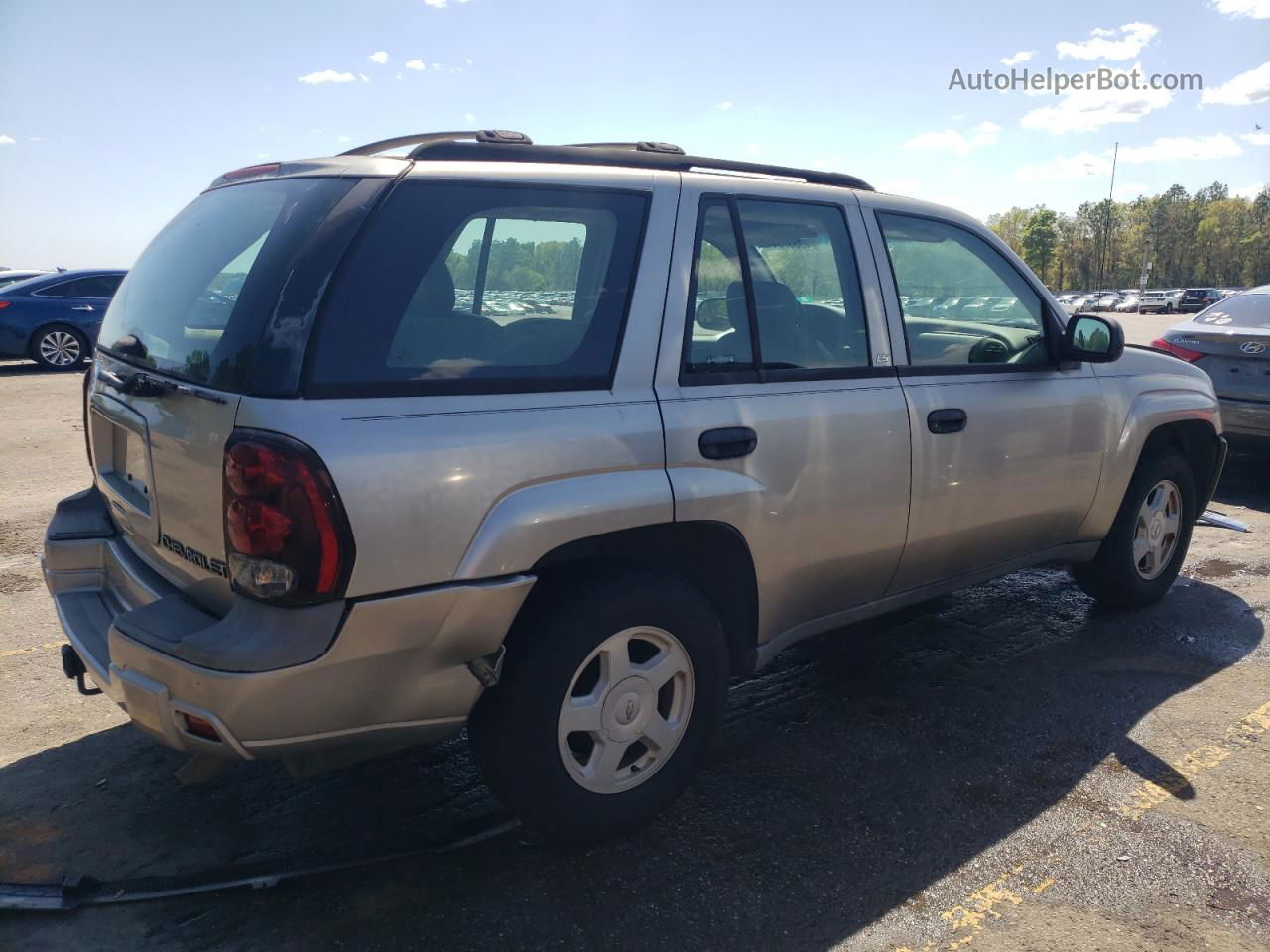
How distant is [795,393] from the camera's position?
310 centimetres

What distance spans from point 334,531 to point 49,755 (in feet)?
6.39

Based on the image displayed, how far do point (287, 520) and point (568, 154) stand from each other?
1.37m

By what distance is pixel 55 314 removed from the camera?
14.6 m

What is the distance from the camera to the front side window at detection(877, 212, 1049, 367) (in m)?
3.57

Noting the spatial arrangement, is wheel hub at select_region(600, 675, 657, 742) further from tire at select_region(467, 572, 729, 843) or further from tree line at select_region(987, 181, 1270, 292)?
tree line at select_region(987, 181, 1270, 292)

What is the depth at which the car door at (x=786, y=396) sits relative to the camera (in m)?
2.85

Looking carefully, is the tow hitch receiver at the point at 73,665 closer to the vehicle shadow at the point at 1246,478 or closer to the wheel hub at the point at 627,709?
the wheel hub at the point at 627,709

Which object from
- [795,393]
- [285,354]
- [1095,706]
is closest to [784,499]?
[795,393]

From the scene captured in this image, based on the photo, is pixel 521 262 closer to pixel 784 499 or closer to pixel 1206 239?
pixel 784 499

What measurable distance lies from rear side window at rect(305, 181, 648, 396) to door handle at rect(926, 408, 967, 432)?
51.7 inches

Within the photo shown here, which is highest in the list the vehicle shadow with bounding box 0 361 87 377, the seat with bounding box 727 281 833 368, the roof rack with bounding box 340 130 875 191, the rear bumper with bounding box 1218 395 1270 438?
the roof rack with bounding box 340 130 875 191

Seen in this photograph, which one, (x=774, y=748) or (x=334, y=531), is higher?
(x=334, y=531)

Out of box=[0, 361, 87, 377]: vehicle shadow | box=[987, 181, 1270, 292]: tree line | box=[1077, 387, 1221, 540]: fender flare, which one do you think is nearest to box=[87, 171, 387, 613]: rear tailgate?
box=[1077, 387, 1221, 540]: fender flare

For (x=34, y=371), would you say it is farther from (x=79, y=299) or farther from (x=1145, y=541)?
(x=1145, y=541)
